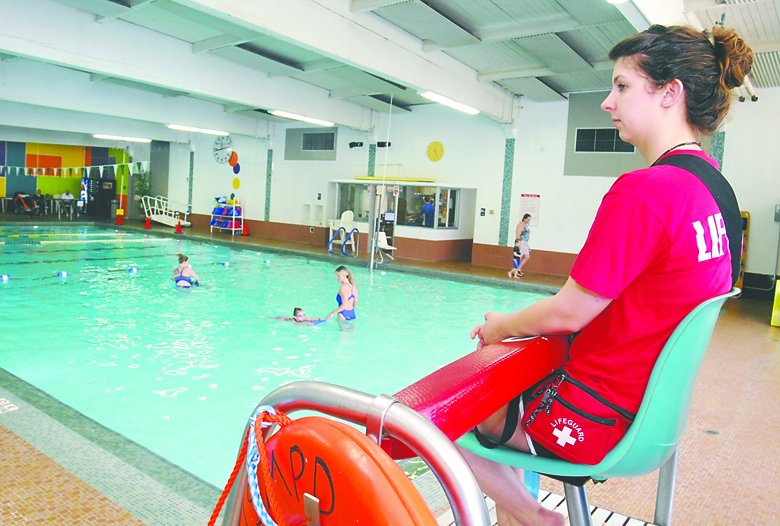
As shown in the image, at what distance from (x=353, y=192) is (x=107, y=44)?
8465 millimetres

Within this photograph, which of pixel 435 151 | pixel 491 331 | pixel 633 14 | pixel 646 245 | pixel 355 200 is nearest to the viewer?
pixel 646 245

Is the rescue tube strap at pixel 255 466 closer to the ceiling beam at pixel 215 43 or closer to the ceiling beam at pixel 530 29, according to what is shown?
the ceiling beam at pixel 530 29

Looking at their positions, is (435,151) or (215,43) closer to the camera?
(215,43)

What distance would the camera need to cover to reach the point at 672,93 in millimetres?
1142

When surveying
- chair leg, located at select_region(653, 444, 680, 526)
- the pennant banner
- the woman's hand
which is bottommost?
chair leg, located at select_region(653, 444, 680, 526)

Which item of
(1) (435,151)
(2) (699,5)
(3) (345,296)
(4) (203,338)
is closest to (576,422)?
(4) (203,338)

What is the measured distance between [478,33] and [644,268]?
28.5 ft

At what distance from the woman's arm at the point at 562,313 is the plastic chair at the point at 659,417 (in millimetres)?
151

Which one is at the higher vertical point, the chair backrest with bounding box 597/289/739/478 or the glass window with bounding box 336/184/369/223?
the glass window with bounding box 336/184/369/223

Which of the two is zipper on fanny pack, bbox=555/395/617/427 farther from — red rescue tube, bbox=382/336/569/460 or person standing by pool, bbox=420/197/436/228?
person standing by pool, bbox=420/197/436/228

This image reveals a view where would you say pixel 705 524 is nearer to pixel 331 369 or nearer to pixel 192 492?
pixel 192 492

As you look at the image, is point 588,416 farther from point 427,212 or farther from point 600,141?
point 427,212

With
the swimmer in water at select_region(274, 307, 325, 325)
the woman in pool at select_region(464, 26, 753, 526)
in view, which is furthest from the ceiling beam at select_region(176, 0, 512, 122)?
the woman in pool at select_region(464, 26, 753, 526)

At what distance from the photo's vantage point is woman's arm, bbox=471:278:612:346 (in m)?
1.05
